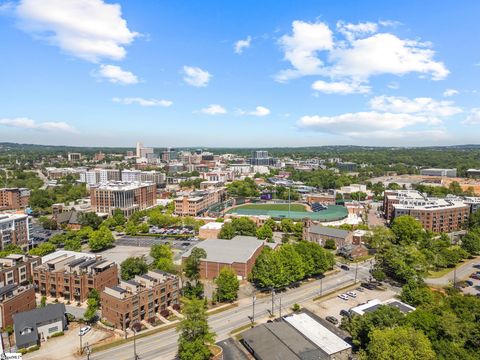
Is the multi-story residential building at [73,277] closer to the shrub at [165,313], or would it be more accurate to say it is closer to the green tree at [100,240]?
the shrub at [165,313]

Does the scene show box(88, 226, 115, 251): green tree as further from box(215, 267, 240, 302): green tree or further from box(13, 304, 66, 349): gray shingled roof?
box(215, 267, 240, 302): green tree

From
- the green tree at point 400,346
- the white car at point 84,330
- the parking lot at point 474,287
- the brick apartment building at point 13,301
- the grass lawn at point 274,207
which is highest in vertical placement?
the green tree at point 400,346

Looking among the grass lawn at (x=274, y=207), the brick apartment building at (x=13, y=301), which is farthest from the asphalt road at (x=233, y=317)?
the grass lawn at (x=274, y=207)

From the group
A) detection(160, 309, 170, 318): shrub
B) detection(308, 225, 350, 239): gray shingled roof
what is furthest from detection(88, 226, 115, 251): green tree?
detection(308, 225, 350, 239): gray shingled roof

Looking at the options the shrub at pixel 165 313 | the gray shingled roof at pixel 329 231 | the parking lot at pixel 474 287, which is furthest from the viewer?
the gray shingled roof at pixel 329 231

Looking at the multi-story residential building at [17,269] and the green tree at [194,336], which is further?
the multi-story residential building at [17,269]

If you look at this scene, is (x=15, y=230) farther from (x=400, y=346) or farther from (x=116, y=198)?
(x=400, y=346)

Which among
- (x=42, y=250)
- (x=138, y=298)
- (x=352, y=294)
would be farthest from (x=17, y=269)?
(x=352, y=294)

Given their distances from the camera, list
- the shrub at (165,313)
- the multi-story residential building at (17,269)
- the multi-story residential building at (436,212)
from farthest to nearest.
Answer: the multi-story residential building at (436,212) → the multi-story residential building at (17,269) → the shrub at (165,313)
